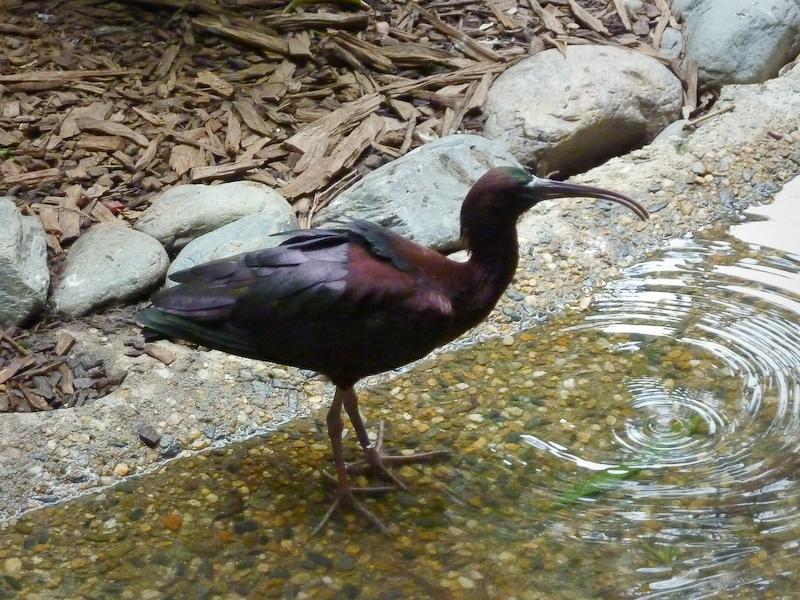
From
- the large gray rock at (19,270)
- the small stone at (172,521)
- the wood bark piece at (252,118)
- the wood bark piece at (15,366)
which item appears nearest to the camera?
the small stone at (172,521)

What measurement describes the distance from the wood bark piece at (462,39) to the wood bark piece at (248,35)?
1.00m

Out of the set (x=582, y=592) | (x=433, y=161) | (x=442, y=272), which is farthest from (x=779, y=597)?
(x=433, y=161)

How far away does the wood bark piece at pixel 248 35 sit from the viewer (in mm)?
6633

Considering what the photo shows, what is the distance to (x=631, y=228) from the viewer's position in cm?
530

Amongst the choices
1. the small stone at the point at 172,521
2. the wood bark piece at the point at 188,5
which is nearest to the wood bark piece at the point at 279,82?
the wood bark piece at the point at 188,5

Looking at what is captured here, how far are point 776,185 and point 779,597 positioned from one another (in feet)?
9.94

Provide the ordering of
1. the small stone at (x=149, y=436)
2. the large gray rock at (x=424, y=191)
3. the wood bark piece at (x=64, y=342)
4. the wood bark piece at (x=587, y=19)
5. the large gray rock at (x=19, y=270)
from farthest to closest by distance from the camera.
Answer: the wood bark piece at (x=587, y=19), the large gray rock at (x=424, y=191), the large gray rock at (x=19, y=270), the wood bark piece at (x=64, y=342), the small stone at (x=149, y=436)

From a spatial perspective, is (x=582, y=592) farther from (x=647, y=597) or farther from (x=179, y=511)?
(x=179, y=511)

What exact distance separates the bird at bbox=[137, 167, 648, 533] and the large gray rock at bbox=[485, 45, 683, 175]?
7.69ft

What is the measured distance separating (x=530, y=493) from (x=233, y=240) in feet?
6.26

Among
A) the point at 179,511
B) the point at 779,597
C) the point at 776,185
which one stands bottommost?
the point at 179,511

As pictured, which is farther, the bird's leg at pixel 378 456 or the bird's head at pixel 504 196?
the bird's leg at pixel 378 456

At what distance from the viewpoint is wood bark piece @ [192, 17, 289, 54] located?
21.8 ft

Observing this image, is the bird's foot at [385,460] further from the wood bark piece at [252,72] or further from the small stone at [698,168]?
the wood bark piece at [252,72]
